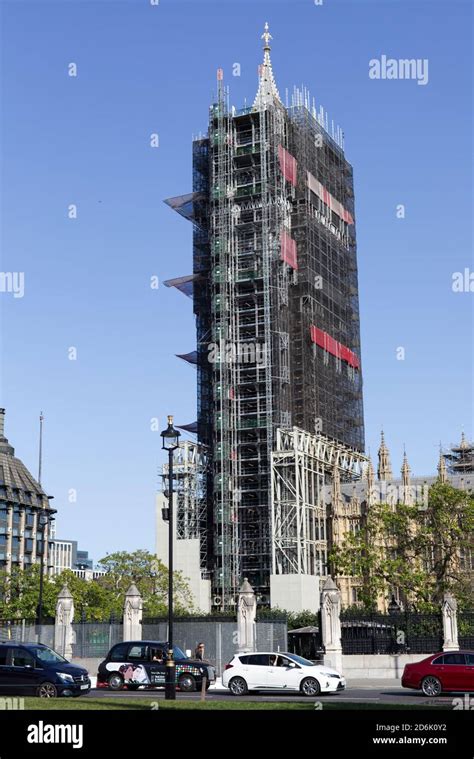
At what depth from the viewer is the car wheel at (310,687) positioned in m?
32.1

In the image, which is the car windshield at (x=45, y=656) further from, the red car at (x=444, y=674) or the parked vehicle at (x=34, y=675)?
the red car at (x=444, y=674)

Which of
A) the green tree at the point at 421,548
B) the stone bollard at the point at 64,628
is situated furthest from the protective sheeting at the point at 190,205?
the stone bollard at the point at 64,628

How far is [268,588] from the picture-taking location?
291ft

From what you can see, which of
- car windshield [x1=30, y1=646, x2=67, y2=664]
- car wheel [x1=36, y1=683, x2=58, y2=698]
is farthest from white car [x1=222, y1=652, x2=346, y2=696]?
car wheel [x1=36, y1=683, x2=58, y2=698]

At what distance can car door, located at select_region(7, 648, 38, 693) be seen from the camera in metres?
28.1

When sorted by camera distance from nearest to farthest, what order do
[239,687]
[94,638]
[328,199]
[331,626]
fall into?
[239,687] < [331,626] < [94,638] < [328,199]

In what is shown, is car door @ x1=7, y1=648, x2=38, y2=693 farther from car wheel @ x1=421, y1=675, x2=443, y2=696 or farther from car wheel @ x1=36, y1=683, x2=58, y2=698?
car wheel @ x1=421, y1=675, x2=443, y2=696

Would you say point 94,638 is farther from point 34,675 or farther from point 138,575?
point 138,575

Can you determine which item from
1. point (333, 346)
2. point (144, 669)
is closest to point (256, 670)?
point (144, 669)

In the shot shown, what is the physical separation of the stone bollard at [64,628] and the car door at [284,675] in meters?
19.5

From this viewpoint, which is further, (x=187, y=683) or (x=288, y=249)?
(x=288, y=249)

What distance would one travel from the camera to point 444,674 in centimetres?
3147

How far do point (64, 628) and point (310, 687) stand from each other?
21.2 metres
